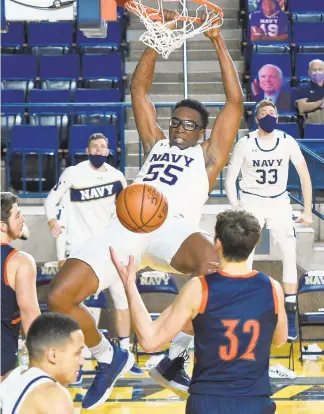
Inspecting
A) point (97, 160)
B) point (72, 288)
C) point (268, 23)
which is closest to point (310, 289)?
point (97, 160)

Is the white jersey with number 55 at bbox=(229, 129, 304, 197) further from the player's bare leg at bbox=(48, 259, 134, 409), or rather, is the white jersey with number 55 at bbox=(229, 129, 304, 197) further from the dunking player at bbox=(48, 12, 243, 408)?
the player's bare leg at bbox=(48, 259, 134, 409)

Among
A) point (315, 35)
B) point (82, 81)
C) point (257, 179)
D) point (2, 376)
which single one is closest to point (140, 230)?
point (2, 376)

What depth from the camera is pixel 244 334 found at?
176 inches

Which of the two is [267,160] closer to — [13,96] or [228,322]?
[228,322]

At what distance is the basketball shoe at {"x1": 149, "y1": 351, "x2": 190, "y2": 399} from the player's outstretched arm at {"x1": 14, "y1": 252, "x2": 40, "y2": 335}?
1.13 m

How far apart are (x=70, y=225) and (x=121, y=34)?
535 cm

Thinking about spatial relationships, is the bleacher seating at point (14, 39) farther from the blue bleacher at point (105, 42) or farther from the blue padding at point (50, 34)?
the blue bleacher at point (105, 42)

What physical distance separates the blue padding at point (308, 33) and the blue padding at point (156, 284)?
17.4 ft

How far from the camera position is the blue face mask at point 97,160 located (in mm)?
8828

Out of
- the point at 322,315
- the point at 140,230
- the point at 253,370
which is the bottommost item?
the point at 322,315

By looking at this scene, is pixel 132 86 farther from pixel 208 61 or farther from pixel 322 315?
pixel 208 61

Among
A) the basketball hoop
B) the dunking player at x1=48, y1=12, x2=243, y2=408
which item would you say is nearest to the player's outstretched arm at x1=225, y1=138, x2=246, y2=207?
the dunking player at x1=48, y1=12, x2=243, y2=408

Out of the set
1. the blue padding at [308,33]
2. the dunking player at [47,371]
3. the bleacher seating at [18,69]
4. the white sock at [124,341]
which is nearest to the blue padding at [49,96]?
the bleacher seating at [18,69]

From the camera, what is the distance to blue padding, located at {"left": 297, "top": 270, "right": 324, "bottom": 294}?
30.1 ft
